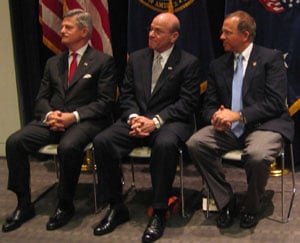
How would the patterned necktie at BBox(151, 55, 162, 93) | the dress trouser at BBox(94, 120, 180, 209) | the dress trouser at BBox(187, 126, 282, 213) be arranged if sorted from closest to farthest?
the dress trouser at BBox(187, 126, 282, 213), the dress trouser at BBox(94, 120, 180, 209), the patterned necktie at BBox(151, 55, 162, 93)

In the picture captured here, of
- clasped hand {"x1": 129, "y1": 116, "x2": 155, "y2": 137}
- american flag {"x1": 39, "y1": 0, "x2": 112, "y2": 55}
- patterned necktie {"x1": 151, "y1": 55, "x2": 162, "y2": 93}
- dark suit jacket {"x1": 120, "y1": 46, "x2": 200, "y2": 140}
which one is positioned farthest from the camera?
american flag {"x1": 39, "y1": 0, "x2": 112, "y2": 55}

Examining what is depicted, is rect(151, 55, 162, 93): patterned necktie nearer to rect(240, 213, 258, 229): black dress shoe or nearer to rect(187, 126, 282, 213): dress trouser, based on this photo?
rect(187, 126, 282, 213): dress trouser

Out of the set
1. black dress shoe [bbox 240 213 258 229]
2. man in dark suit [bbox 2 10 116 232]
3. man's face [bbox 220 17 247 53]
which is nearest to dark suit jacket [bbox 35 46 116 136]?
man in dark suit [bbox 2 10 116 232]

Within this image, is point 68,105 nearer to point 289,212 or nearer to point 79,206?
point 79,206

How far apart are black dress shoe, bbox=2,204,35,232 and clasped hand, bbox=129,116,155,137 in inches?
35.9

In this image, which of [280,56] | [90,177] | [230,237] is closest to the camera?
[230,237]

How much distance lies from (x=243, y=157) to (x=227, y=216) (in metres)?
0.44

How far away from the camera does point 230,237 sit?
3373 mm

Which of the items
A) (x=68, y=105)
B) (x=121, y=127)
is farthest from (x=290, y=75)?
(x=68, y=105)

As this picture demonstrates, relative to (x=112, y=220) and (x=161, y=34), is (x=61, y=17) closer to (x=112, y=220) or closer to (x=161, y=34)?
(x=161, y=34)

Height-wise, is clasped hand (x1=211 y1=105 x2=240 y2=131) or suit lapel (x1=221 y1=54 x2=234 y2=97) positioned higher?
suit lapel (x1=221 y1=54 x2=234 y2=97)

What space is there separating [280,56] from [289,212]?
1055 millimetres

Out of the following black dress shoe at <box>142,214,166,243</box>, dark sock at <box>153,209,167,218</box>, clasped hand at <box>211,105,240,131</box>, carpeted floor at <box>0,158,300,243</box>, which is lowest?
carpeted floor at <box>0,158,300,243</box>

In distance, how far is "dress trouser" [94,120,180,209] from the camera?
3.44 meters
